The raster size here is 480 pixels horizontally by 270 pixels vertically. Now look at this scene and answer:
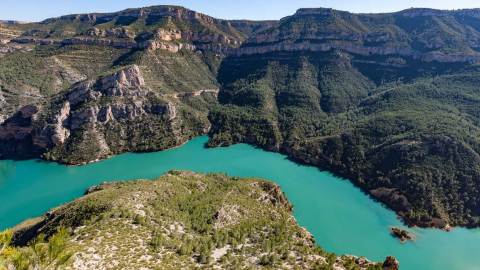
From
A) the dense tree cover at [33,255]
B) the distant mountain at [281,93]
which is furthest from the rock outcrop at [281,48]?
the dense tree cover at [33,255]

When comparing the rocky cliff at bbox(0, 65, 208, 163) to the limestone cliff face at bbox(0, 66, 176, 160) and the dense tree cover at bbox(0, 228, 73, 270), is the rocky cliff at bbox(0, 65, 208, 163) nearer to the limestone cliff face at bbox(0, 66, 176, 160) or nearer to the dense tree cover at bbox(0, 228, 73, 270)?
the limestone cliff face at bbox(0, 66, 176, 160)

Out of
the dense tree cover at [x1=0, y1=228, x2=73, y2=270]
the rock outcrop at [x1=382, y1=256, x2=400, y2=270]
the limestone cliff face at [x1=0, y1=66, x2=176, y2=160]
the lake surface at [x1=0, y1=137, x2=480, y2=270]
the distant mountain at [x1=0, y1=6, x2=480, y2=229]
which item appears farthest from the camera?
the limestone cliff face at [x1=0, y1=66, x2=176, y2=160]

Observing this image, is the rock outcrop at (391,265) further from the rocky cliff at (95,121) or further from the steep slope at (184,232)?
the rocky cliff at (95,121)

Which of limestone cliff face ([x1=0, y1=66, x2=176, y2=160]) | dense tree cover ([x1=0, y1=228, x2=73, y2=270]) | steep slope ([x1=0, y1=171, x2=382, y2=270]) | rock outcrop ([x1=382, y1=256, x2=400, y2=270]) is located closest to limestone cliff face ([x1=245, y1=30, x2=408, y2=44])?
limestone cliff face ([x1=0, y1=66, x2=176, y2=160])

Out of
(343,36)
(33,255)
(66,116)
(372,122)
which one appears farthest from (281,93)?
(33,255)

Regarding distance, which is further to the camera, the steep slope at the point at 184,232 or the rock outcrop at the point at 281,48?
the rock outcrop at the point at 281,48
